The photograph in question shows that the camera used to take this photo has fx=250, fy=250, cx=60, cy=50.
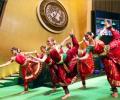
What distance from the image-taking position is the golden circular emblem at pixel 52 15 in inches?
286

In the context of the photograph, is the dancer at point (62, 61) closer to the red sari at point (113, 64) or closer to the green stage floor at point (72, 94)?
the green stage floor at point (72, 94)

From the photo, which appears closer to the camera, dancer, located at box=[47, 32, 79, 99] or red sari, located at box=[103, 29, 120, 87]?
red sari, located at box=[103, 29, 120, 87]

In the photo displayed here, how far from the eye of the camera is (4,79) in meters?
6.46

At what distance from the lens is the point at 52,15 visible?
7.51 metres

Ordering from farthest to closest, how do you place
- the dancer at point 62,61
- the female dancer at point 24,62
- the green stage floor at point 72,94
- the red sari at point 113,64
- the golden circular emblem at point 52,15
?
the golden circular emblem at point 52,15, the female dancer at point 24,62, the green stage floor at point 72,94, the dancer at point 62,61, the red sari at point 113,64

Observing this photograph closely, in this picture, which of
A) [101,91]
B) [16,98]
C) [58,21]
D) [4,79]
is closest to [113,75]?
[101,91]

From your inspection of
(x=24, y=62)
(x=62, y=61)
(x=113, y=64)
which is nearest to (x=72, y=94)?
(x=62, y=61)

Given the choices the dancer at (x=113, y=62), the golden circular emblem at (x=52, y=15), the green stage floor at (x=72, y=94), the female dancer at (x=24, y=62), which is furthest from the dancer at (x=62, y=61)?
the golden circular emblem at (x=52, y=15)

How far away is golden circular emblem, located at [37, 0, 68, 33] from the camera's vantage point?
727 centimetres

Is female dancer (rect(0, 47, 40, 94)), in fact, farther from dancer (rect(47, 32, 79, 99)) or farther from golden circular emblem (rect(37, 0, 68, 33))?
golden circular emblem (rect(37, 0, 68, 33))

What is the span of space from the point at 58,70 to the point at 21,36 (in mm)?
→ 2959

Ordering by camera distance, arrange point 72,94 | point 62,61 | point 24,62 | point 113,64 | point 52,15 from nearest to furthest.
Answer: point 113,64 → point 62,61 → point 72,94 → point 24,62 → point 52,15

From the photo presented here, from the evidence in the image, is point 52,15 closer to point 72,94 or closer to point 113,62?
point 72,94

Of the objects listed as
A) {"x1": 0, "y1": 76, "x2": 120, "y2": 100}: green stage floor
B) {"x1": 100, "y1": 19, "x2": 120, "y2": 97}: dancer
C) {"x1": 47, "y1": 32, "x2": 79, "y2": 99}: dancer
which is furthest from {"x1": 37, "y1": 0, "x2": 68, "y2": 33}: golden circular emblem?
{"x1": 100, "y1": 19, "x2": 120, "y2": 97}: dancer
